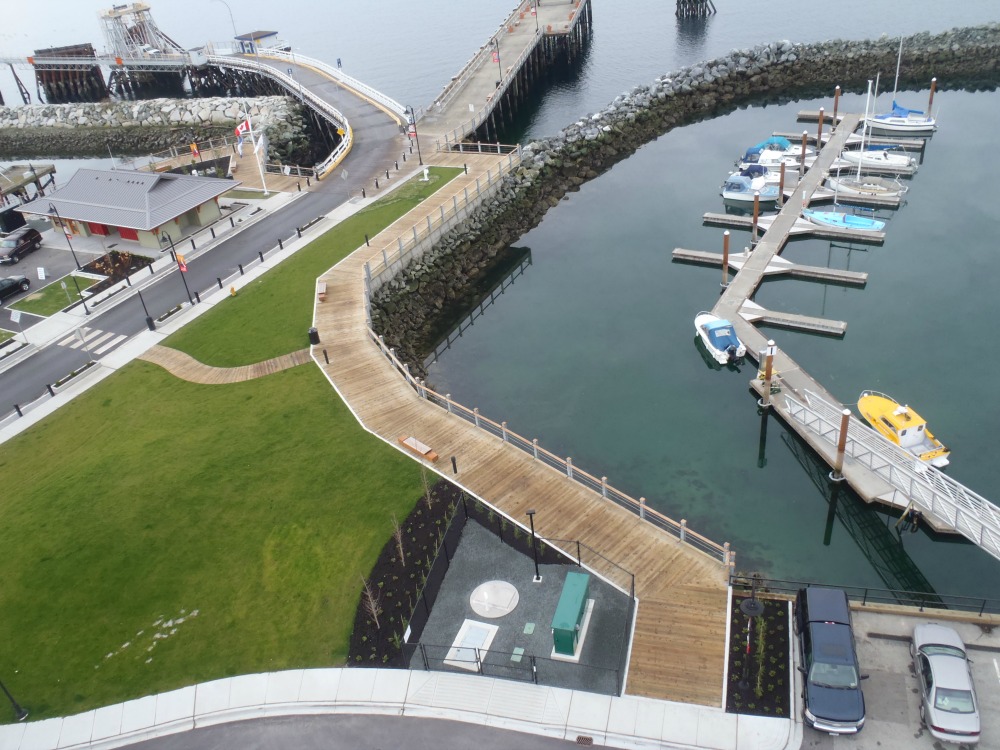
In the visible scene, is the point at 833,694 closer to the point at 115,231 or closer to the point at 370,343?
the point at 370,343

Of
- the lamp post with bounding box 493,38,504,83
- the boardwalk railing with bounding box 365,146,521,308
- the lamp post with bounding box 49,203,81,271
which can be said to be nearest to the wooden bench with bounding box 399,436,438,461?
the boardwalk railing with bounding box 365,146,521,308

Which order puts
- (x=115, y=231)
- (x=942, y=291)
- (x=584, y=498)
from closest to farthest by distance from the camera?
(x=584, y=498) → (x=942, y=291) → (x=115, y=231)

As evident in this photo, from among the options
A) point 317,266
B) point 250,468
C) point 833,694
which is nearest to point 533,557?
point 833,694

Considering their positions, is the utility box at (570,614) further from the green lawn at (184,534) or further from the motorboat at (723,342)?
the motorboat at (723,342)

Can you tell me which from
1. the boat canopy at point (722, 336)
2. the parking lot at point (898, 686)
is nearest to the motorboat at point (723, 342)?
the boat canopy at point (722, 336)

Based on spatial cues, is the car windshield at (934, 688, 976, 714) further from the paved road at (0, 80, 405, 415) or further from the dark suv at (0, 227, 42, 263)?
the dark suv at (0, 227, 42, 263)

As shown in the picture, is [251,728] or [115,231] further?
Answer: [115,231]
